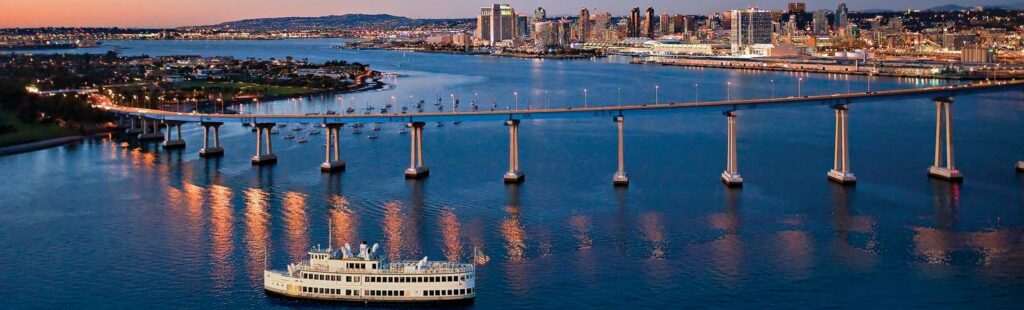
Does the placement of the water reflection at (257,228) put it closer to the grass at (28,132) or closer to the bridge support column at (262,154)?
the bridge support column at (262,154)

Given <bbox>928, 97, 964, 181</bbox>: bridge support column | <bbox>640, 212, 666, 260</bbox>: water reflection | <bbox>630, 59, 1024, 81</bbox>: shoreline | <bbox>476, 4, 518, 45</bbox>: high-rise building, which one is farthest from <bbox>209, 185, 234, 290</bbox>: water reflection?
<bbox>476, 4, 518, 45</bbox>: high-rise building

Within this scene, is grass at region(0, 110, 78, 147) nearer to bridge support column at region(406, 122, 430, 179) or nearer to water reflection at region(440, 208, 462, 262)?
bridge support column at region(406, 122, 430, 179)

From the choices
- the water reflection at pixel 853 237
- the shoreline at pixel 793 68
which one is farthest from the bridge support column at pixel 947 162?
the shoreline at pixel 793 68

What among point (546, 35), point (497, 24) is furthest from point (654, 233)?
point (497, 24)

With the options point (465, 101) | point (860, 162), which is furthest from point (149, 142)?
point (860, 162)

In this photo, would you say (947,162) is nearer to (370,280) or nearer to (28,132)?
(370,280)

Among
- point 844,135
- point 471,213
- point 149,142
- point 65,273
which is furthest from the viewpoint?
point 149,142

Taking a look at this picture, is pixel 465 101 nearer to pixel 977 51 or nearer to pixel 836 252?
pixel 836 252
